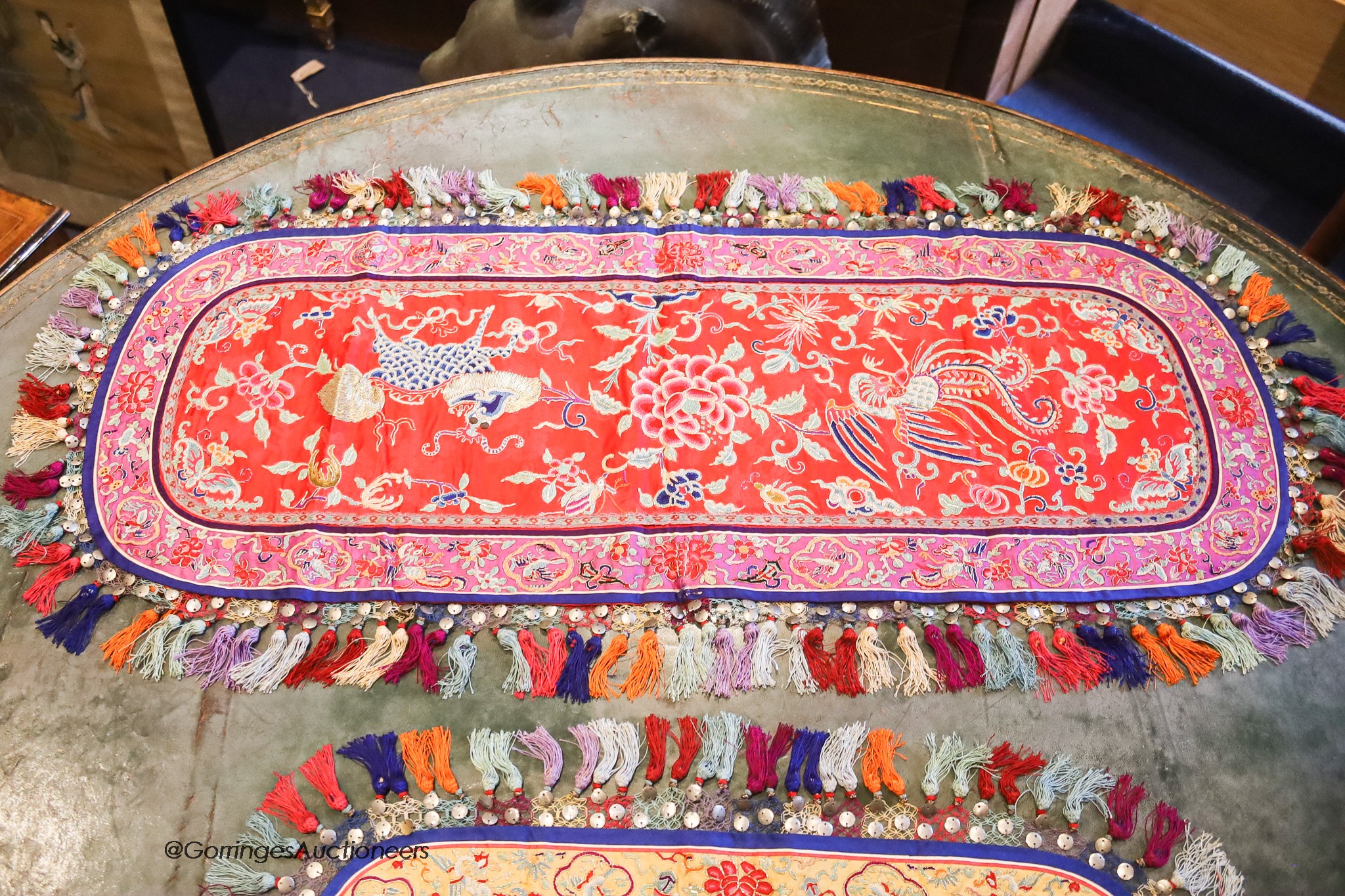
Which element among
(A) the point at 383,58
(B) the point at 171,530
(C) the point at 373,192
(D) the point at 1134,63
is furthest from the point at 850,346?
(A) the point at 383,58

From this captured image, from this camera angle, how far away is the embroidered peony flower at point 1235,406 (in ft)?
6.32

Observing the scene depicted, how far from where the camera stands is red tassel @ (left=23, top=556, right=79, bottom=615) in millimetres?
1726

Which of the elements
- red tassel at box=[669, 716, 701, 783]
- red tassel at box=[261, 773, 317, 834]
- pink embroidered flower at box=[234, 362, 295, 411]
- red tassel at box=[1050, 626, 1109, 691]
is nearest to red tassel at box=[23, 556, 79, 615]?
pink embroidered flower at box=[234, 362, 295, 411]

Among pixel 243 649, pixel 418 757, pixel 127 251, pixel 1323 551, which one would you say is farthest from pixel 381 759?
pixel 1323 551

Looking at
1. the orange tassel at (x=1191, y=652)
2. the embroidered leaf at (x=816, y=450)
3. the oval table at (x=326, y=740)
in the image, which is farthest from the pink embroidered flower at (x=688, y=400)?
the orange tassel at (x=1191, y=652)

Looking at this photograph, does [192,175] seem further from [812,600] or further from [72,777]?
[812,600]

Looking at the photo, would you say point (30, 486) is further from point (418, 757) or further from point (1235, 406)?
point (1235, 406)

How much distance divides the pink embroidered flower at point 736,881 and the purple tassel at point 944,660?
1.47 feet

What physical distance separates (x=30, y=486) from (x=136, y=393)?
0.26 m

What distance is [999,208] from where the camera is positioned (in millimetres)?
2227

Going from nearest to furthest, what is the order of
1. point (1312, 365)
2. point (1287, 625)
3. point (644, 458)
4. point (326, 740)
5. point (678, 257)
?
point (326, 740)
point (1287, 625)
point (644, 458)
point (1312, 365)
point (678, 257)

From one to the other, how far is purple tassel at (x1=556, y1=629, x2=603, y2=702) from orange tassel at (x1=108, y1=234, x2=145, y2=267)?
129 centimetres

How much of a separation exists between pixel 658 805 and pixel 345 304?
1.20 m

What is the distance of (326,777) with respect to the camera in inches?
61.6
